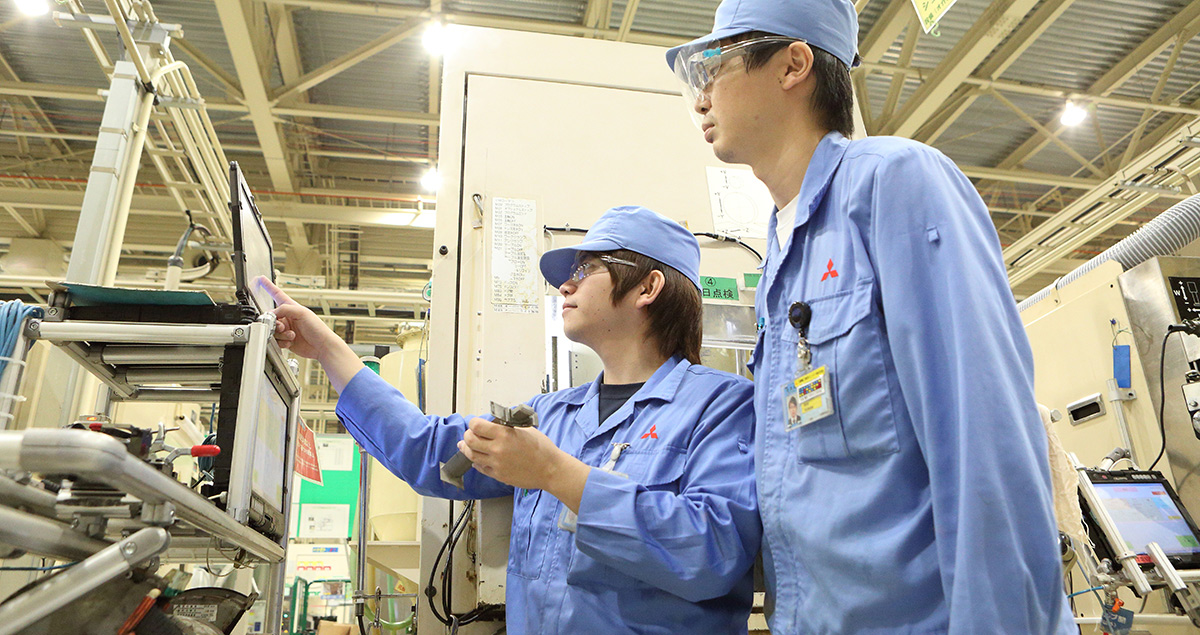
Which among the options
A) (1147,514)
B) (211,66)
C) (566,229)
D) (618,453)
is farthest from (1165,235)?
(211,66)

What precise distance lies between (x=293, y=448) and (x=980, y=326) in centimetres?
165

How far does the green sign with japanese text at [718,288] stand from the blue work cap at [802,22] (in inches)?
43.8

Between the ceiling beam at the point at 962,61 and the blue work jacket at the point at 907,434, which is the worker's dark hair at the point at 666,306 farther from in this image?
the ceiling beam at the point at 962,61

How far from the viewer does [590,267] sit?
5.93 feet

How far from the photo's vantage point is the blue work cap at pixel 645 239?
1780 mm

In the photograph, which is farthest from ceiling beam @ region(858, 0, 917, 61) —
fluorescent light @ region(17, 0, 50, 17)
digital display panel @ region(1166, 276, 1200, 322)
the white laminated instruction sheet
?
fluorescent light @ region(17, 0, 50, 17)

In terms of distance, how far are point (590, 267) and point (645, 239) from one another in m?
0.15

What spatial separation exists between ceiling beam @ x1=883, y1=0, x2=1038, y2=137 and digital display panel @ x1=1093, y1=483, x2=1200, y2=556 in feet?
10.4

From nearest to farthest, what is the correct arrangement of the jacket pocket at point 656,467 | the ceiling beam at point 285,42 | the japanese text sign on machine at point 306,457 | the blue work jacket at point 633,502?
the blue work jacket at point 633,502 < the jacket pocket at point 656,467 < the japanese text sign on machine at point 306,457 < the ceiling beam at point 285,42

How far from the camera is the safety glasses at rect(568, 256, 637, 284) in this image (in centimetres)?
177

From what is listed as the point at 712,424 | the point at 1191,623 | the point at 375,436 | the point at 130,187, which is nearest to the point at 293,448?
the point at 375,436

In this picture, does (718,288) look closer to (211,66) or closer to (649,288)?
(649,288)

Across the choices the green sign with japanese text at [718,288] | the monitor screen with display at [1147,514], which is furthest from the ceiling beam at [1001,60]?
the green sign with japanese text at [718,288]

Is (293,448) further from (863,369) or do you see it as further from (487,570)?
(863,369)
